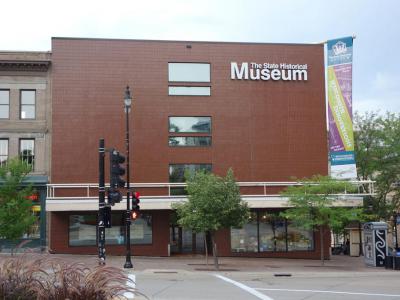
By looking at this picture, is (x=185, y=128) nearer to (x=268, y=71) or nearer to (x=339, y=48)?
(x=268, y=71)

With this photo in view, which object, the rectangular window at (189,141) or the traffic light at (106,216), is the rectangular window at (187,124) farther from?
the traffic light at (106,216)

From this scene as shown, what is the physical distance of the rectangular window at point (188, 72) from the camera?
35656mm

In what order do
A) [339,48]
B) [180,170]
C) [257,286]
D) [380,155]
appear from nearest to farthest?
[257,286]
[339,48]
[180,170]
[380,155]

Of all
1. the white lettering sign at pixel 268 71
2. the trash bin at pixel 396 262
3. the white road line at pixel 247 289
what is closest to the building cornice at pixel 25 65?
the white lettering sign at pixel 268 71

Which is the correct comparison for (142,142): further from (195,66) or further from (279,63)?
(279,63)

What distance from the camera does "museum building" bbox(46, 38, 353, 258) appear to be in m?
34.4

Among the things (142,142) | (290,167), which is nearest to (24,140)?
(142,142)

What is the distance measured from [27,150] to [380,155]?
78.7 feet

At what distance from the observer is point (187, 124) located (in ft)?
117

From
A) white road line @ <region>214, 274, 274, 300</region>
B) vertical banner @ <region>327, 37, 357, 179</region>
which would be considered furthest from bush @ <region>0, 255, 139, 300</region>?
vertical banner @ <region>327, 37, 357, 179</region>

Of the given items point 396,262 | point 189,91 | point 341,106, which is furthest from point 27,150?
point 396,262

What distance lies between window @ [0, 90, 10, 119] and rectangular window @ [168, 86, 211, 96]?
977 centimetres

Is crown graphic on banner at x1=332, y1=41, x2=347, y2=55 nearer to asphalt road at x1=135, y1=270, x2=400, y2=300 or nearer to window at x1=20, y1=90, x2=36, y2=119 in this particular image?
asphalt road at x1=135, y1=270, x2=400, y2=300

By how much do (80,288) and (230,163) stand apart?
87.1ft
